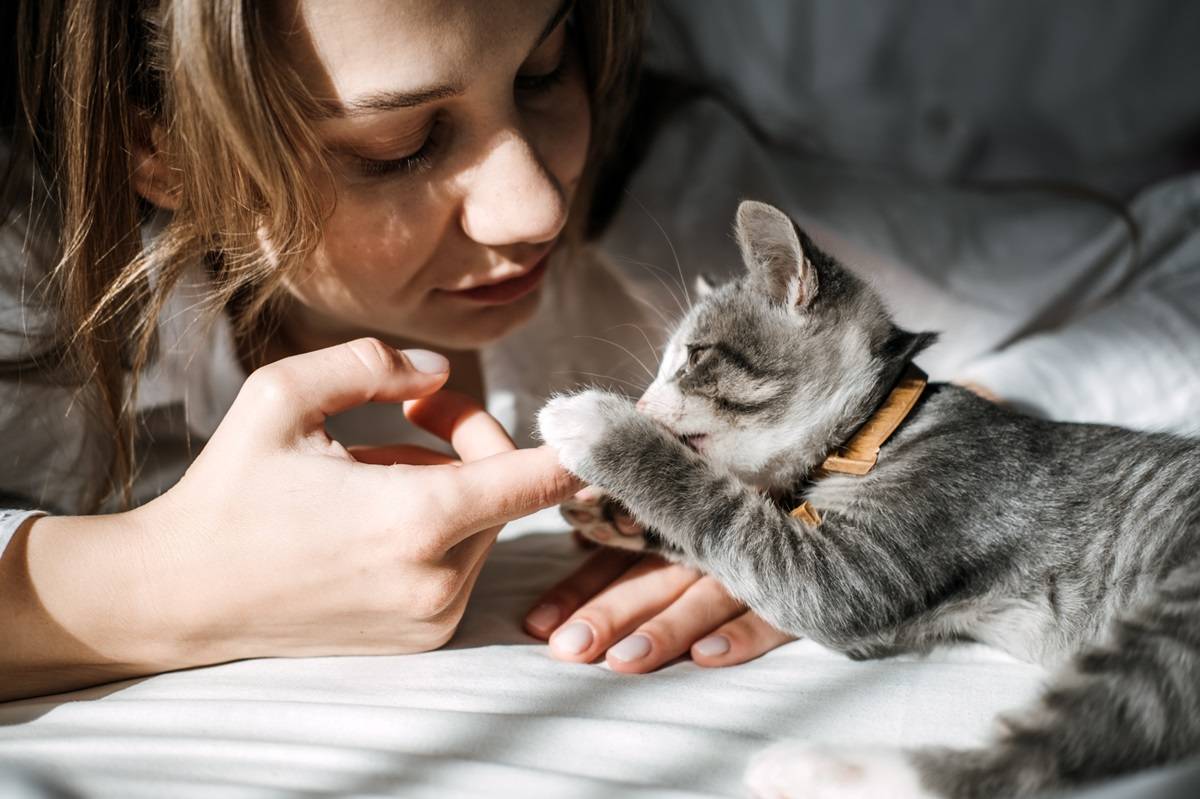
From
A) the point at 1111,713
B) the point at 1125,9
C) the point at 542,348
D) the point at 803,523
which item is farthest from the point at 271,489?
the point at 1125,9

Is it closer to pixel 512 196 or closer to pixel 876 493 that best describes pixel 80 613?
pixel 512 196

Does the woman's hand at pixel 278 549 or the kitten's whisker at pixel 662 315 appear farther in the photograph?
the kitten's whisker at pixel 662 315

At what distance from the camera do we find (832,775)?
0.84 meters

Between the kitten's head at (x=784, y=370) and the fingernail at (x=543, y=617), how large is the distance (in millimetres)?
266

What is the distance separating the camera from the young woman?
1.01m

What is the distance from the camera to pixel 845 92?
2.62 metres

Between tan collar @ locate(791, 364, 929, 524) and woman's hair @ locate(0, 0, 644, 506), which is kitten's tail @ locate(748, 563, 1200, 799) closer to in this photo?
tan collar @ locate(791, 364, 929, 524)

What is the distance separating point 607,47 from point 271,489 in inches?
32.9

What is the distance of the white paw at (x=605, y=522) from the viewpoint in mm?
1239

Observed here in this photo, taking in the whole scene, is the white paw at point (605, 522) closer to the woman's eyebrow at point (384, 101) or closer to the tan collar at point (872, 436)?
the tan collar at point (872, 436)

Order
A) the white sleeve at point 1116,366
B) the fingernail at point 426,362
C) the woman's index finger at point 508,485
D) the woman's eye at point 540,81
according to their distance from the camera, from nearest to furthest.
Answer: the woman's index finger at point 508,485
the fingernail at point 426,362
the woman's eye at point 540,81
the white sleeve at point 1116,366

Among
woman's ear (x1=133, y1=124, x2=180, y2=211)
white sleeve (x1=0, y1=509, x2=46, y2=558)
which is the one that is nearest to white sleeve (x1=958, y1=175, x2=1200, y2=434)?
woman's ear (x1=133, y1=124, x2=180, y2=211)

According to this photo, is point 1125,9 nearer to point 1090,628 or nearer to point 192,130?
point 1090,628

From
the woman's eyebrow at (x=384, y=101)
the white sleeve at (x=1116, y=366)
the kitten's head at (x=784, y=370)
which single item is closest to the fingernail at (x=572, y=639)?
the kitten's head at (x=784, y=370)
